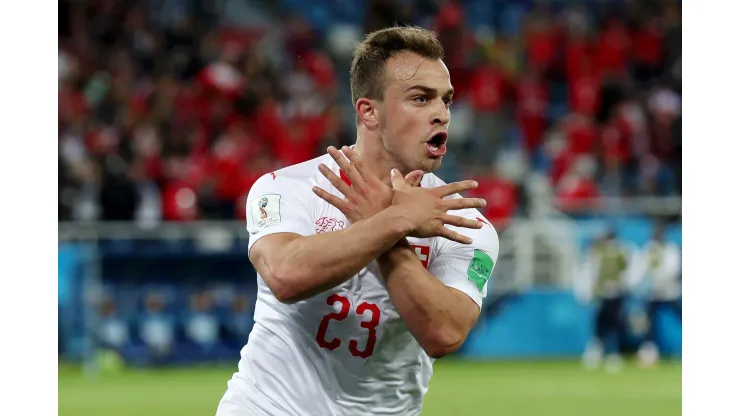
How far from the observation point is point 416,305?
4.12 m

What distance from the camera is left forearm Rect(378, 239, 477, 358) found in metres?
4.12

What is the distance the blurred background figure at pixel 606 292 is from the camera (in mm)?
15781

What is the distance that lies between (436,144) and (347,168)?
0.48 metres

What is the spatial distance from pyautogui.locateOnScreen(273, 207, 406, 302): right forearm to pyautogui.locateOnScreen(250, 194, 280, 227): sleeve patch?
0.35 metres

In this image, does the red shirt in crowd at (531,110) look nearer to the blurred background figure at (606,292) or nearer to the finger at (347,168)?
the blurred background figure at (606,292)

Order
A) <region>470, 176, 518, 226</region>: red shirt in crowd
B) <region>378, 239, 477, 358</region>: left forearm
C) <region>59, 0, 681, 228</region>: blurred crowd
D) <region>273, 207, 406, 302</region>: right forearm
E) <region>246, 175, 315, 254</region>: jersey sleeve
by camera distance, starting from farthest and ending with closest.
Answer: <region>59, 0, 681, 228</region>: blurred crowd, <region>470, 176, 518, 226</region>: red shirt in crowd, <region>246, 175, 315, 254</region>: jersey sleeve, <region>378, 239, 477, 358</region>: left forearm, <region>273, 207, 406, 302</region>: right forearm

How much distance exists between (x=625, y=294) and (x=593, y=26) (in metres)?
6.22

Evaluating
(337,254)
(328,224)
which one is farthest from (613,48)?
(337,254)

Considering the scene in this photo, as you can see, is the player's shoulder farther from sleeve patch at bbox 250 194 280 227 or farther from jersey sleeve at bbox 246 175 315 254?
sleeve patch at bbox 250 194 280 227

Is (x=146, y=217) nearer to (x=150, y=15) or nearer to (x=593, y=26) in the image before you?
(x=150, y=15)

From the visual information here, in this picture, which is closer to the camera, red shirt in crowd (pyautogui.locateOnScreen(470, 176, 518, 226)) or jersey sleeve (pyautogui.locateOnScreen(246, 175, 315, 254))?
jersey sleeve (pyautogui.locateOnScreen(246, 175, 315, 254))

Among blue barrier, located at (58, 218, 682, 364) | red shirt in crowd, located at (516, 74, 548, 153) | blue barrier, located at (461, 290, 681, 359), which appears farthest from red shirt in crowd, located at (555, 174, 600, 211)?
red shirt in crowd, located at (516, 74, 548, 153)

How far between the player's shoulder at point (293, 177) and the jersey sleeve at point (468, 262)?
1.97ft

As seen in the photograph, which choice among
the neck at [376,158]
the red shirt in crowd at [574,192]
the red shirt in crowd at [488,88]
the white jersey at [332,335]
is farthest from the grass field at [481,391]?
the neck at [376,158]
